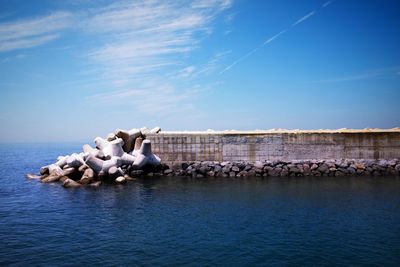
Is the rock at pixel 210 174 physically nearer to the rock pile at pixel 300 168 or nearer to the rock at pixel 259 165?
the rock pile at pixel 300 168

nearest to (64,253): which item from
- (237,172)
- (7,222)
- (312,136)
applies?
(7,222)

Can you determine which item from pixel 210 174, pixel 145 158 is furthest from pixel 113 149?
pixel 210 174

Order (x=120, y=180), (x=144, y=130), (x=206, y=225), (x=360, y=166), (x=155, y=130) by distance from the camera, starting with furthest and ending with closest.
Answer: (x=155, y=130), (x=144, y=130), (x=360, y=166), (x=120, y=180), (x=206, y=225)

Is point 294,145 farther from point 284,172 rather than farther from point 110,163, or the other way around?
point 110,163

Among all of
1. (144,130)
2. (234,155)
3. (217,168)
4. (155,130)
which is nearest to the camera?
(217,168)

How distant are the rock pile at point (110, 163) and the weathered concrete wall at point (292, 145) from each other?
289 centimetres

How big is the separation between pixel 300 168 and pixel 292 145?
160 cm

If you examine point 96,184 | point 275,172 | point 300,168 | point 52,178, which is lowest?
point 96,184

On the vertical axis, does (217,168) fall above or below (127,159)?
below

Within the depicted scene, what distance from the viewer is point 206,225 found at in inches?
409

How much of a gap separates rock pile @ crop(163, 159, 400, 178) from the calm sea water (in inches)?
90.6

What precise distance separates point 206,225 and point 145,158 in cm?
1003

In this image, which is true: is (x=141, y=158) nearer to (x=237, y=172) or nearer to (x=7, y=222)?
(x=237, y=172)

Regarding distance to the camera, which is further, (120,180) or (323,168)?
(323,168)
